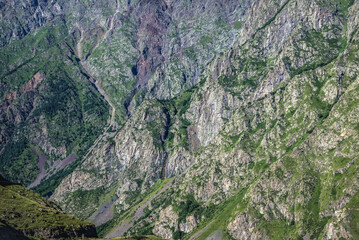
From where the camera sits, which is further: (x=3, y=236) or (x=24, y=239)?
(x=24, y=239)
